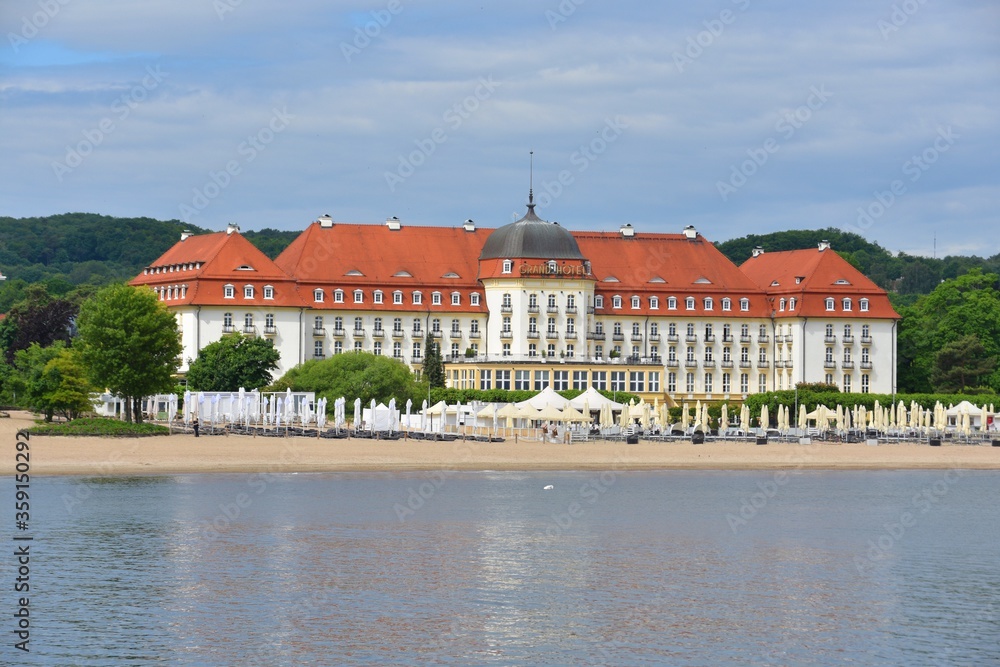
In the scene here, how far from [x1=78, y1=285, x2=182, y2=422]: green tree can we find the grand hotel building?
99.6ft

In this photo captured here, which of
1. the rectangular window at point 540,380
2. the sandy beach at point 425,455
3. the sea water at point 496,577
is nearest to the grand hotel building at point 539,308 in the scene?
the rectangular window at point 540,380

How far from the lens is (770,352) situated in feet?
401

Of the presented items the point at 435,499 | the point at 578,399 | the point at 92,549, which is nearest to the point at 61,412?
the point at 578,399

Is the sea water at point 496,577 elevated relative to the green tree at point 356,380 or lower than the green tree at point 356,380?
lower

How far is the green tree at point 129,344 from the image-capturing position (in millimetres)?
79000

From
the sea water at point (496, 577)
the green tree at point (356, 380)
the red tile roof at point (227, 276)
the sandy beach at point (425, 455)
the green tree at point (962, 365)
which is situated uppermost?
the red tile roof at point (227, 276)

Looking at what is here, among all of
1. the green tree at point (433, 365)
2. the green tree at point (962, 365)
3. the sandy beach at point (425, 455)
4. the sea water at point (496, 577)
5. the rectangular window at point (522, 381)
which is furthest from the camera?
the green tree at point (962, 365)

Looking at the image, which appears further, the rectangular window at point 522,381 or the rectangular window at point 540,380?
the rectangular window at point 540,380

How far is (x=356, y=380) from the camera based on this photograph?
98.1 meters

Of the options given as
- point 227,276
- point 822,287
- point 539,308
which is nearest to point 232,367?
point 227,276

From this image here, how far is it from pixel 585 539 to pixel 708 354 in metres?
73.6
